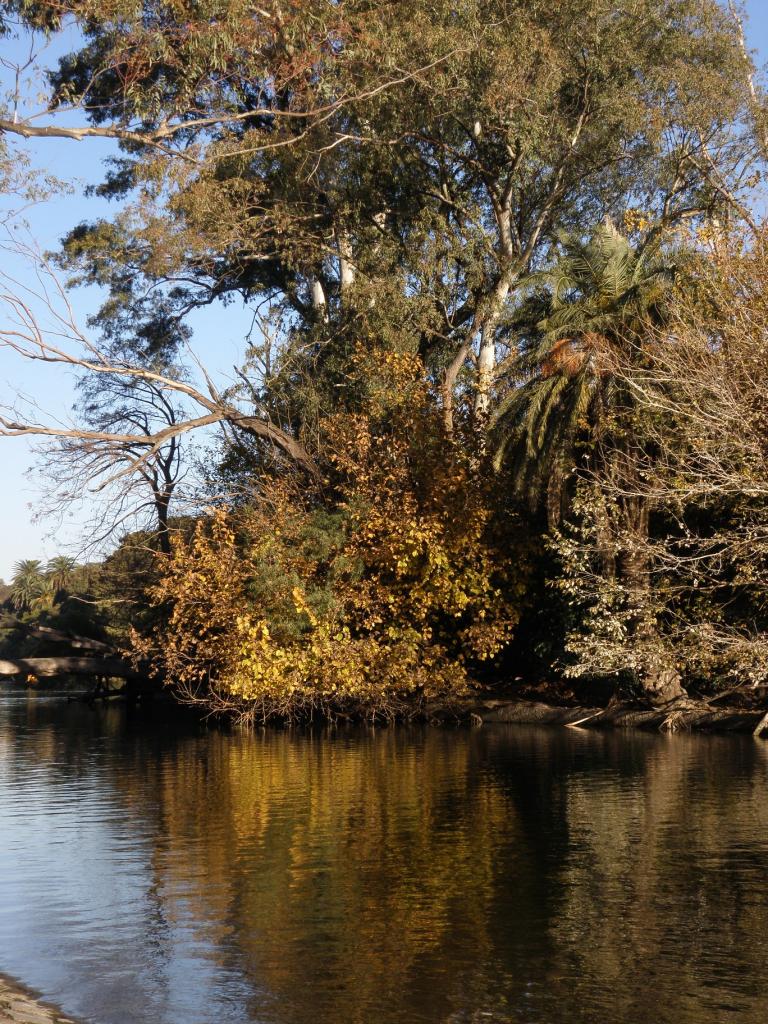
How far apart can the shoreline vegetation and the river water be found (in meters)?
6.09

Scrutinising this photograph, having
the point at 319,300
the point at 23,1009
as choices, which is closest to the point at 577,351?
the point at 319,300

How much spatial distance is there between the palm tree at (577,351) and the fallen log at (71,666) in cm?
1592

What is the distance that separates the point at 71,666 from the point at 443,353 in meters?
14.9

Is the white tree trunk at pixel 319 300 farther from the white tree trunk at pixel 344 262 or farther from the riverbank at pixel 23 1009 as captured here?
the riverbank at pixel 23 1009

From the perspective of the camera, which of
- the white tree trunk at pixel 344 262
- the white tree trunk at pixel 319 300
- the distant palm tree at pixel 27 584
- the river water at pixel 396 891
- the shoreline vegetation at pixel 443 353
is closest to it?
the river water at pixel 396 891

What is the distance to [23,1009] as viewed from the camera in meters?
6.84

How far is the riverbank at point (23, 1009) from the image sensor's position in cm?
657

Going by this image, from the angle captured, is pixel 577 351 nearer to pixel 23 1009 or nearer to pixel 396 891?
pixel 396 891

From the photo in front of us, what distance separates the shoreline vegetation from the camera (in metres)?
22.4

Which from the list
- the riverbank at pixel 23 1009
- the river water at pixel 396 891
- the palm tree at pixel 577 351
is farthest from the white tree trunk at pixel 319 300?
the riverbank at pixel 23 1009

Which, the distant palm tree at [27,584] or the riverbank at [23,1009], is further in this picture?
the distant palm tree at [27,584]

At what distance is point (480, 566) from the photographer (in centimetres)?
2859

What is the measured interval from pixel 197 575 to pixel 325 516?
326cm

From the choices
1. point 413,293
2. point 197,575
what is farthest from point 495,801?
point 413,293
